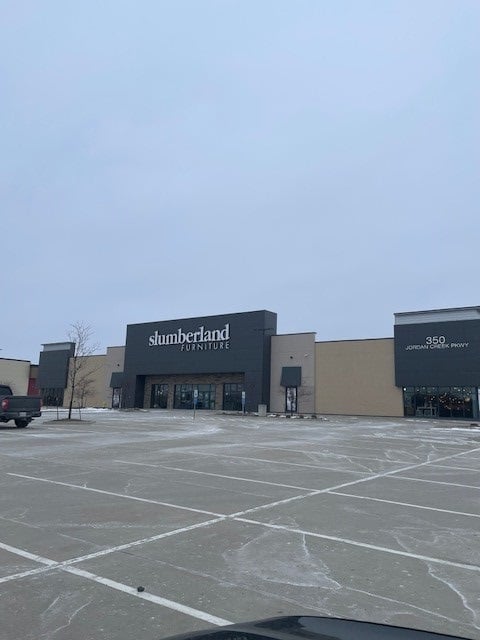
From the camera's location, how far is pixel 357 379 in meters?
50.3

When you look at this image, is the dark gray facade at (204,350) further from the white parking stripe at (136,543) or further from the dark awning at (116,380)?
the white parking stripe at (136,543)

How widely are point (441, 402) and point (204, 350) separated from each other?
25.2 metres

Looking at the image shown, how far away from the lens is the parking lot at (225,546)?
434 centimetres

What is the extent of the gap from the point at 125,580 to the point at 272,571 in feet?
4.72

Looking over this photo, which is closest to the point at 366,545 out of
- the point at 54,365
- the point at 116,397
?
the point at 116,397

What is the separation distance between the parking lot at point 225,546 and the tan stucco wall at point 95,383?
56.5m

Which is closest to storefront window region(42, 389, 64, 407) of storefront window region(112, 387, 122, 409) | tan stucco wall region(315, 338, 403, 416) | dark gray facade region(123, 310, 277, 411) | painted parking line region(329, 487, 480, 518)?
storefront window region(112, 387, 122, 409)

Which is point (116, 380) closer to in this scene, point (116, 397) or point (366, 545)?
point (116, 397)

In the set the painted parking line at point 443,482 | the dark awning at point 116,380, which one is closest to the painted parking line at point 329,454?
the painted parking line at point 443,482

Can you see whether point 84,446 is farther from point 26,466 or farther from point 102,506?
point 102,506

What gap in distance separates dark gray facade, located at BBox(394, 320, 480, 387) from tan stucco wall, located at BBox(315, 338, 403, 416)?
3.96ft

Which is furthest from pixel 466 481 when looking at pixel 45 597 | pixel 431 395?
pixel 431 395

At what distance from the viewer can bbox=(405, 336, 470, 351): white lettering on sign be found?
45.9m

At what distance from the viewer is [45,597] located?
4621 millimetres
